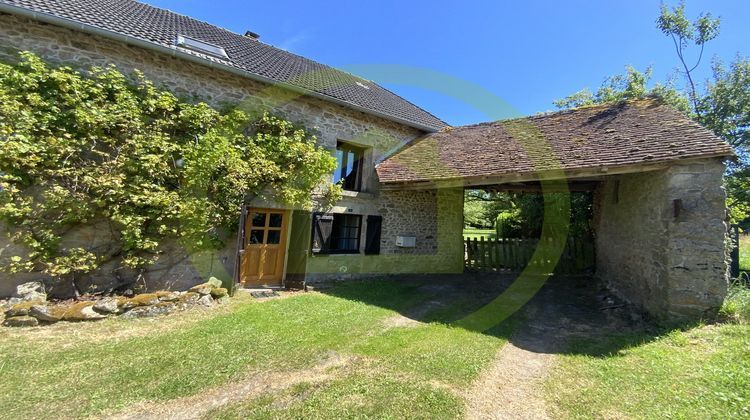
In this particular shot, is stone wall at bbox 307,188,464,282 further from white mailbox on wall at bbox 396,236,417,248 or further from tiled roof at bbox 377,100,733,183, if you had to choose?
tiled roof at bbox 377,100,733,183

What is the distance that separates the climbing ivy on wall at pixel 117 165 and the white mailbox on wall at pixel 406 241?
137 inches

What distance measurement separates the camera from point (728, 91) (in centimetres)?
1255

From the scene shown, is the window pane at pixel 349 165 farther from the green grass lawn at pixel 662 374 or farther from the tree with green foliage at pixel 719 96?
the tree with green foliage at pixel 719 96

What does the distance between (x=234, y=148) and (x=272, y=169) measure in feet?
2.91

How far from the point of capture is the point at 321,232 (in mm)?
8047

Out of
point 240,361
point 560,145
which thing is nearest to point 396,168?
point 560,145

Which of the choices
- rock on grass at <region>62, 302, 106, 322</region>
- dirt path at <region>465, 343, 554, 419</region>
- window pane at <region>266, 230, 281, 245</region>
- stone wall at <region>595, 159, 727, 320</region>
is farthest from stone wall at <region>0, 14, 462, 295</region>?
dirt path at <region>465, 343, 554, 419</region>

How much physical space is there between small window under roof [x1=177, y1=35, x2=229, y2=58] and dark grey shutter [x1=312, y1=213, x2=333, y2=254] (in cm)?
457

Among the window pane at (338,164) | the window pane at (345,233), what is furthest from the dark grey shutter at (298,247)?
the window pane at (338,164)

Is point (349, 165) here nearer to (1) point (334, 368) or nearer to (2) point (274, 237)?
(2) point (274, 237)

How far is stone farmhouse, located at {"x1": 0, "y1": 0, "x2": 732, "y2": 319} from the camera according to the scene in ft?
16.8

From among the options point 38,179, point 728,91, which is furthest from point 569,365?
point 728,91

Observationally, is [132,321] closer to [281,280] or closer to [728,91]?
[281,280]

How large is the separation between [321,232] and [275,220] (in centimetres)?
117
